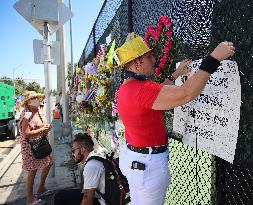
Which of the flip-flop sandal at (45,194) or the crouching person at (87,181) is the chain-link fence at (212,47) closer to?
the crouching person at (87,181)

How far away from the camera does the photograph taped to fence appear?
1.96 metres

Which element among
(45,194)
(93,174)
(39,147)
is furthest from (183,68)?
(45,194)

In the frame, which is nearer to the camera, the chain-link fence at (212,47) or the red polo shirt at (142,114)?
the chain-link fence at (212,47)

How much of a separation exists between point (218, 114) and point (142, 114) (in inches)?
20.3

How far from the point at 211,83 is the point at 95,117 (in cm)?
A: 462

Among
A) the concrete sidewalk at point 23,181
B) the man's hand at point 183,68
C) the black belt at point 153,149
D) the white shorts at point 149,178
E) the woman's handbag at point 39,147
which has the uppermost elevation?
the man's hand at point 183,68

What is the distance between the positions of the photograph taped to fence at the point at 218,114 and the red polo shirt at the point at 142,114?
244 millimetres

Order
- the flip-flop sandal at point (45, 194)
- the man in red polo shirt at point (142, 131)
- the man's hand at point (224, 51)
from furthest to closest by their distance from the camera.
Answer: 1. the flip-flop sandal at point (45, 194)
2. the man in red polo shirt at point (142, 131)
3. the man's hand at point (224, 51)

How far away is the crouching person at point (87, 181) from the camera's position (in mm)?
3076

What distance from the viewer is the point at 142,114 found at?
7.53 feet

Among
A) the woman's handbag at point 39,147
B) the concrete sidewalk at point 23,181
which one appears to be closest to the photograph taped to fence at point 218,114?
the woman's handbag at point 39,147

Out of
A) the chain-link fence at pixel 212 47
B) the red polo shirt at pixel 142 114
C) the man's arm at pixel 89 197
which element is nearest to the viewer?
the chain-link fence at pixel 212 47

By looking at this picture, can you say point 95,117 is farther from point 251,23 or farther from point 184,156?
point 251,23

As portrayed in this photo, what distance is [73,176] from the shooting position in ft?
21.5
